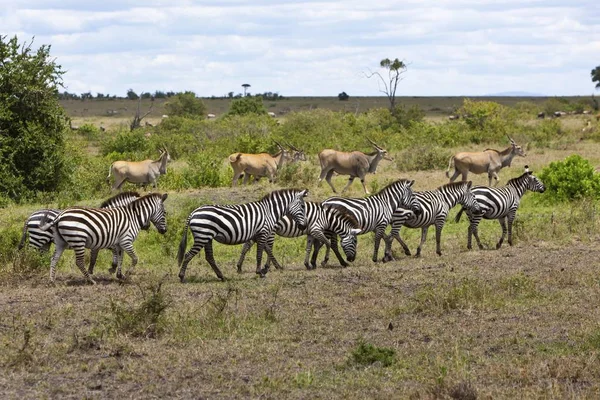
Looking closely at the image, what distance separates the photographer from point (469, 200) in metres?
14.5

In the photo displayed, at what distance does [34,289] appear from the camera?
10.9 meters

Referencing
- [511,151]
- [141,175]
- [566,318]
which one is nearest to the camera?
[566,318]

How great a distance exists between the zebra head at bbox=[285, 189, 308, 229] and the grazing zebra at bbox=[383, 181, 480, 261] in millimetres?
1629

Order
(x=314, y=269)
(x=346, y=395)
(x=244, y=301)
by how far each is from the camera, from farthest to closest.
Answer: (x=314, y=269) < (x=244, y=301) < (x=346, y=395)

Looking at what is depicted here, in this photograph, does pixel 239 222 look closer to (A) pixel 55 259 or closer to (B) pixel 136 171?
(A) pixel 55 259

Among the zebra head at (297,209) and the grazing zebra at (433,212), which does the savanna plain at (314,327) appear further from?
the zebra head at (297,209)

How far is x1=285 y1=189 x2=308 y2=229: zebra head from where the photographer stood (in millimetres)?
12516

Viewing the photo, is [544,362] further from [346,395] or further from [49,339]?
[49,339]

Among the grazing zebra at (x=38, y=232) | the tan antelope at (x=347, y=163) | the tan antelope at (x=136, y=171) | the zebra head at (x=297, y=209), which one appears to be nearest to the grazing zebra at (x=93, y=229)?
the grazing zebra at (x=38, y=232)

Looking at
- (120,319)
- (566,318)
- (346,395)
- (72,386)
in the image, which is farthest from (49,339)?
(566,318)

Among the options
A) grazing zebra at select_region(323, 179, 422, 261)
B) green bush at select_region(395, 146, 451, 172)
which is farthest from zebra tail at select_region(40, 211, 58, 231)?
green bush at select_region(395, 146, 451, 172)

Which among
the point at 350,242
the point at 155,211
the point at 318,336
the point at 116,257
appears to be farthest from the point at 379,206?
the point at 318,336

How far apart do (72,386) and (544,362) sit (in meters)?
3.76

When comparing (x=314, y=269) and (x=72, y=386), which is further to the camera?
(x=314, y=269)
